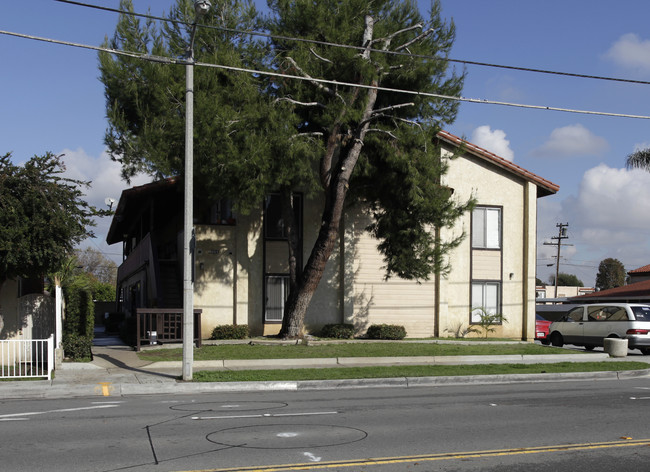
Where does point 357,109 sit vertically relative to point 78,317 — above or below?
above

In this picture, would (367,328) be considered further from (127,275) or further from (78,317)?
(127,275)

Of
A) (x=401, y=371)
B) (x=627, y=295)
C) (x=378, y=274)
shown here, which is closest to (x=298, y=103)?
(x=378, y=274)

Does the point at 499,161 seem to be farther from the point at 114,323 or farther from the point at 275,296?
the point at 114,323

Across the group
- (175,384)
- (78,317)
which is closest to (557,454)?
(175,384)

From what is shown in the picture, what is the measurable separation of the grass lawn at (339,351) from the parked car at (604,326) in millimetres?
2838

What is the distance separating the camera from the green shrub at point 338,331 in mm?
24422

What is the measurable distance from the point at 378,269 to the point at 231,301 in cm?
572

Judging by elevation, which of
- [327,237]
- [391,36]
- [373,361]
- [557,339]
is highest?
[391,36]

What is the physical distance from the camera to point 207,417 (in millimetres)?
10469

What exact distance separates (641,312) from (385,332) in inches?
354

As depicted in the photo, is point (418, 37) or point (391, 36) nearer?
point (391, 36)

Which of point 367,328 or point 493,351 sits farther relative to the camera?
point 367,328

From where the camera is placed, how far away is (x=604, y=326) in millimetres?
24641

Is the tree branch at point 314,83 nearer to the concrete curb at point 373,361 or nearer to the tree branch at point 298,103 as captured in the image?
the tree branch at point 298,103
